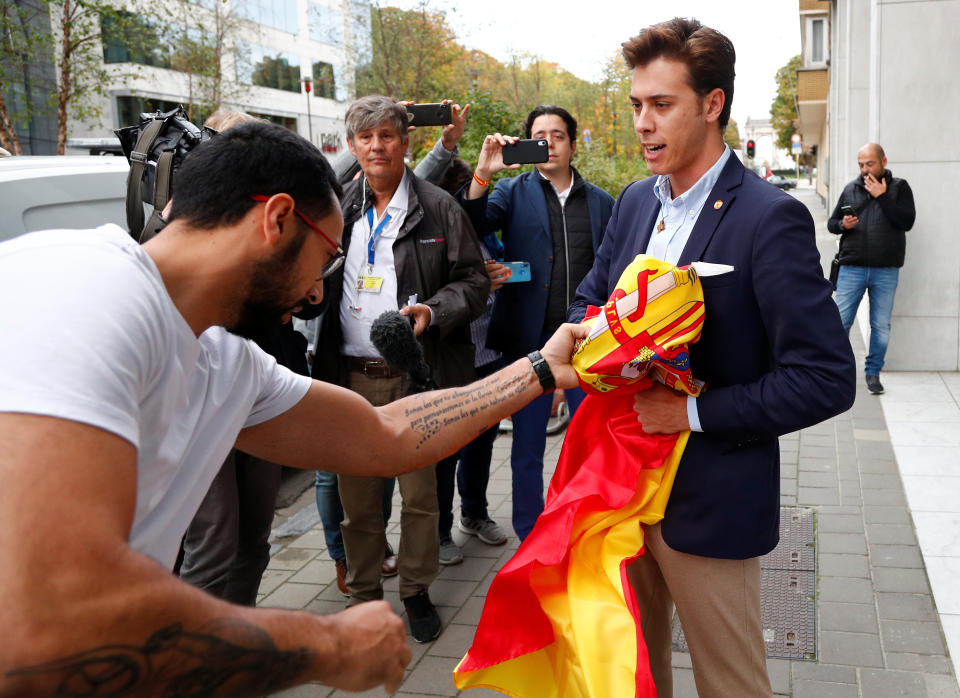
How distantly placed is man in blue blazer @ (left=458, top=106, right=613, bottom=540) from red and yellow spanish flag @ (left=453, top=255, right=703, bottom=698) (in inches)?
84.6

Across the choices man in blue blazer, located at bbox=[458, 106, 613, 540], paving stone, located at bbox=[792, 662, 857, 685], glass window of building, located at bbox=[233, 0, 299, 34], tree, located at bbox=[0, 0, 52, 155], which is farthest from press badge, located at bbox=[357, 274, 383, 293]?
glass window of building, located at bbox=[233, 0, 299, 34]

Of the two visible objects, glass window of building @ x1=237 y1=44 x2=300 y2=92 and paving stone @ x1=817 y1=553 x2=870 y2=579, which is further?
glass window of building @ x1=237 y1=44 x2=300 y2=92

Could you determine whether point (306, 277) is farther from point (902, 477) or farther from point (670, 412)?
point (902, 477)

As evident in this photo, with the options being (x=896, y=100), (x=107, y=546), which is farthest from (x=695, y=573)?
(x=896, y=100)

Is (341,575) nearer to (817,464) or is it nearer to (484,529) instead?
(484,529)

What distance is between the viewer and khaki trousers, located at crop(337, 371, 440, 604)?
404 centimetres

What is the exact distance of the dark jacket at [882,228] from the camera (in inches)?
306

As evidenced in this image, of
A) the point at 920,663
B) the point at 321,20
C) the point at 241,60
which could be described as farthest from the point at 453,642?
the point at 321,20

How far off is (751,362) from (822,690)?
1718mm

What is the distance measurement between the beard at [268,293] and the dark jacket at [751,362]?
42.8 inches

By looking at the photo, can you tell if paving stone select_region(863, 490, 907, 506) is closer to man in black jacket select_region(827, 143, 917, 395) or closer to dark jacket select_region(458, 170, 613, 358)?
dark jacket select_region(458, 170, 613, 358)

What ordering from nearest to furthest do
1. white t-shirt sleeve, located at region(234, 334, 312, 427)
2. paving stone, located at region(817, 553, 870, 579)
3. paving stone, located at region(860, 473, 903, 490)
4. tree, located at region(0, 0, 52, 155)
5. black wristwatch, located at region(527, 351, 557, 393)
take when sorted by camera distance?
white t-shirt sleeve, located at region(234, 334, 312, 427) → black wristwatch, located at region(527, 351, 557, 393) → paving stone, located at region(817, 553, 870, 579) → paving stone, located at region(860, 473, 903, 490) → tree, located at region(0, 0, 52, 155)

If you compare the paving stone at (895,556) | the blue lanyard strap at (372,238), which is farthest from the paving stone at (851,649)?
the blue lanyard strap at (372,238)

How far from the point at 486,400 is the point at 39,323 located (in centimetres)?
150
